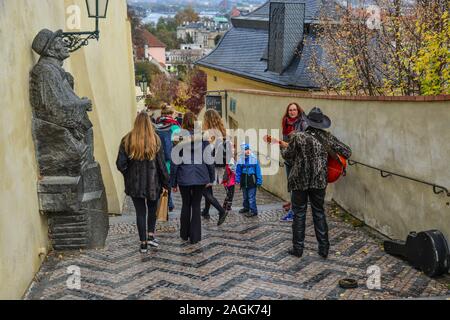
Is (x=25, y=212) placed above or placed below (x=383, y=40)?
below

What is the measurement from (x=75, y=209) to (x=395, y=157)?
3670 millimetres

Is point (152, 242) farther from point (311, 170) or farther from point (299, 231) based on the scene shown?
point (311, 170)

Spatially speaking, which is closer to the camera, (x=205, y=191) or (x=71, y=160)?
(x=71, y=160)

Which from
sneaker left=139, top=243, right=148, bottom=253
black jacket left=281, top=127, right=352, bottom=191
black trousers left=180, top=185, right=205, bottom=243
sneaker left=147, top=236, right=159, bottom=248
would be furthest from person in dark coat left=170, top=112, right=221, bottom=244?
black jacket left=281, top=127, right=352, bottom=191

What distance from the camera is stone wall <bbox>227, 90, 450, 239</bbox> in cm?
518

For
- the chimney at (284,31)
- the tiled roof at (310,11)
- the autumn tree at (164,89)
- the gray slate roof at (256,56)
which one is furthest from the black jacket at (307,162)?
the autumn tree at (164,89)

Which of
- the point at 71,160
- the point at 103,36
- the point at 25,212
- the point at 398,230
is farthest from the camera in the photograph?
the point at 103,36

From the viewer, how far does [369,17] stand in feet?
37.3

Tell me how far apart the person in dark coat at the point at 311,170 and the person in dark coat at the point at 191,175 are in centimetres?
107

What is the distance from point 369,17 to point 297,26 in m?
7.39

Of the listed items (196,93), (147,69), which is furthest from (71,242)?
(147,69)

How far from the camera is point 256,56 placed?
21.3m
